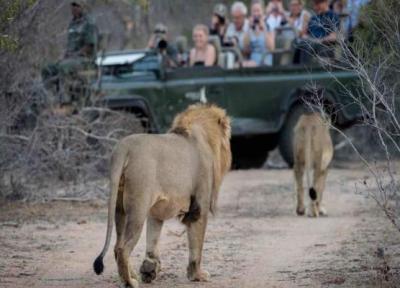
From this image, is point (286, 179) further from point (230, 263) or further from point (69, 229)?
point (230, 263)

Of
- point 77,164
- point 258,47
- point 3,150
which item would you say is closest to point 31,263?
point 3,150

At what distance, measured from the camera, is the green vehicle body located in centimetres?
1617

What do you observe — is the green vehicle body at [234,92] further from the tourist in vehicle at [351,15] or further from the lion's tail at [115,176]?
the lion's tail at [115,176]

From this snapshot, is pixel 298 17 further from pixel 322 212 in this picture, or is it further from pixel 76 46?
pixel 322 212

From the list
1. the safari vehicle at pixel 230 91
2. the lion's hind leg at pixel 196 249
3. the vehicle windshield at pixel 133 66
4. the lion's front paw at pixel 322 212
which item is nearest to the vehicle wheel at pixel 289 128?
the safari vehicle at pixel 230 91

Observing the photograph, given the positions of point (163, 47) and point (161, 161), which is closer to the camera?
point (161, 161)

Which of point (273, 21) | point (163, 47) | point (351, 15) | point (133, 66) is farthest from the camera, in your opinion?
point (273, 21)

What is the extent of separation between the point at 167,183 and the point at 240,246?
2.25 m

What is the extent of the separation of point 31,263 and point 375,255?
261 centimetres

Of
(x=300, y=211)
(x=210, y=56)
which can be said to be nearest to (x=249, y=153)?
(x=210, y=56)

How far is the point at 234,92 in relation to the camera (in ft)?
54.7

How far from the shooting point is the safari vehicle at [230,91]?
53.1 feet

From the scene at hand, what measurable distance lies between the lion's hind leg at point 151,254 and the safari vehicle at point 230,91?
7.75 metres

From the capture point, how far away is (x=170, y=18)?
2116 cm
